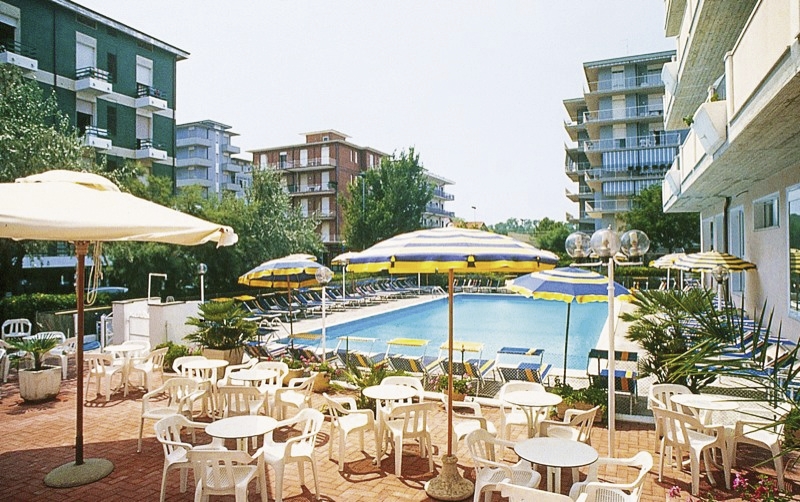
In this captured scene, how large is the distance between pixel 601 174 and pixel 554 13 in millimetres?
41987

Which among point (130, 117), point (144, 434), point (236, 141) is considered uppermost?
point (236, 141)

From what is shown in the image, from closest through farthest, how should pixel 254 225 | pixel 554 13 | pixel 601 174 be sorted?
pixel 554 13
pixel 254 225
pixel 601 174

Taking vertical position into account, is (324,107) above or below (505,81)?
above

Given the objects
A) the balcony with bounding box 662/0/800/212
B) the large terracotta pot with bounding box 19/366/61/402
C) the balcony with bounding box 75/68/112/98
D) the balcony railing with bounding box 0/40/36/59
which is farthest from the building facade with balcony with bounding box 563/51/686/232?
the large terracotta pot with bounding box 19/366/61/402

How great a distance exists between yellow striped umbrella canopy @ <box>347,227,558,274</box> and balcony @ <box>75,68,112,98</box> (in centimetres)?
2482

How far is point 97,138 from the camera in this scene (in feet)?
80.1

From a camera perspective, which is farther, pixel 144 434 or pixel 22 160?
pixel 22 160

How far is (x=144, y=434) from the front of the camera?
7.19 meters

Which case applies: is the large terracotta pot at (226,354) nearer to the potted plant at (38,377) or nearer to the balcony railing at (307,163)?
the potted plant at (38,377)

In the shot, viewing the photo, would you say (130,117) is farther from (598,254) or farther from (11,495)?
(598,254)

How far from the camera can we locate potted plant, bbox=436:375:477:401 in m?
8.49

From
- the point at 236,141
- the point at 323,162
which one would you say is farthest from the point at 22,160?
the point at 236,141

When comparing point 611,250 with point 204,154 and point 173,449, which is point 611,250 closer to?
point 173,449

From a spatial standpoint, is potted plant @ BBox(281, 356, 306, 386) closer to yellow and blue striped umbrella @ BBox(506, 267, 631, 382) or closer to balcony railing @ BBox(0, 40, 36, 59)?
yellow and blue striped umbrella @ BBox(506, 267, 631, 382)
